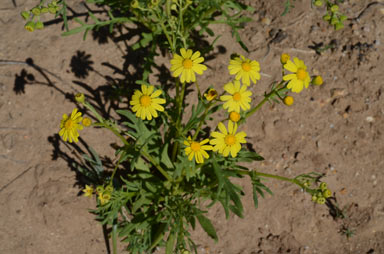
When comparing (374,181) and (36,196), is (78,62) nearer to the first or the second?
(36,196)

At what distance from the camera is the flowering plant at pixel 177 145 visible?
261cm

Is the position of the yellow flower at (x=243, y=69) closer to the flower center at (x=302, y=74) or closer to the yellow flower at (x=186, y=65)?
the yellow flower at (x=186, y=65)

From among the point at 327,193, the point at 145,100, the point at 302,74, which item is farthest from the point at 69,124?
the point at 327,193

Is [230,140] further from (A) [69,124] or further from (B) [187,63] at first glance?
(A) [69,124]

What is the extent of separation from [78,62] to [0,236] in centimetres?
236

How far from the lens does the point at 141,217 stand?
347 centimetres

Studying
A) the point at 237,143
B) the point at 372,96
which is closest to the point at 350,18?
the point at 372,96

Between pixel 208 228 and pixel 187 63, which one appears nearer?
pixel 187 63

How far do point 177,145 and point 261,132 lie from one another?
1.32 meters

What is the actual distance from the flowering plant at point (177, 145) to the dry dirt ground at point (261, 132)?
400mm

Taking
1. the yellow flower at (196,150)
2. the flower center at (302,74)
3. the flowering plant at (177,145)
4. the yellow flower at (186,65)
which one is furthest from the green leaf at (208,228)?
the flower center at (302,74)

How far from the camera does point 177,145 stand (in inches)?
131

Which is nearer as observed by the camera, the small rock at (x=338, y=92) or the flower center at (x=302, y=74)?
the flower center at (x=302, y=74)

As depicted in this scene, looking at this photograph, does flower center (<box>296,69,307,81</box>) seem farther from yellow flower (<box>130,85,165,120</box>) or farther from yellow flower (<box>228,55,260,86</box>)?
yellow flower (<box>130,85,165,120</box>)
